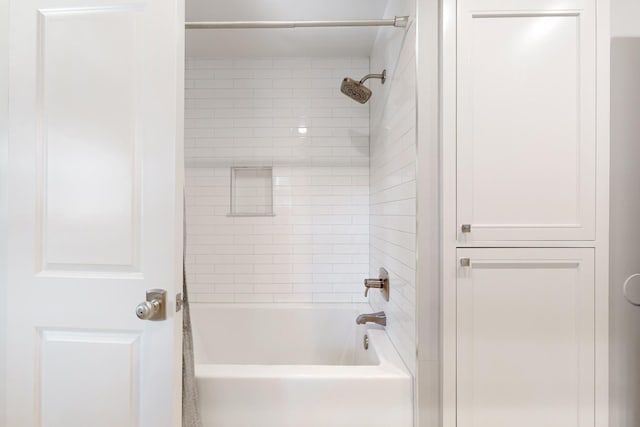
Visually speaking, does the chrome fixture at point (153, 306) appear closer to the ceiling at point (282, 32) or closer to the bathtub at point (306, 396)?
the bathtub at point (306, 396)

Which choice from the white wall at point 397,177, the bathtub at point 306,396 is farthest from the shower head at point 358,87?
the bathtub at point 306,396

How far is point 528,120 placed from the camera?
47.5 inches

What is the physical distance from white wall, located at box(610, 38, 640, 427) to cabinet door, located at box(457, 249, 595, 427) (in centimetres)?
14

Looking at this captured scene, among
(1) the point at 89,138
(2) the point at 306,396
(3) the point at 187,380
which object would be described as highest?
(1) the point at 89,138

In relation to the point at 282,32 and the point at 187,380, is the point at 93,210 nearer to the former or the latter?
the point at 187,380

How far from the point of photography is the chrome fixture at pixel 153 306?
41.9 inches

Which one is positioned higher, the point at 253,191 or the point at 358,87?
the point at 358,87

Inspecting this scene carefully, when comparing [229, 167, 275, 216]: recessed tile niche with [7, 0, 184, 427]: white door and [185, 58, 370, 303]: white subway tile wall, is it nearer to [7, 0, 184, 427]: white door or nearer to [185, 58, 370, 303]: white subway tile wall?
[185, 58, 370, 303]: white subway tile wall

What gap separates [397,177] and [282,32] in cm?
119

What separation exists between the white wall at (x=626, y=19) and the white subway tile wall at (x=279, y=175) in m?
1.42

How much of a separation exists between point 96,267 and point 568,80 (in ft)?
5.48

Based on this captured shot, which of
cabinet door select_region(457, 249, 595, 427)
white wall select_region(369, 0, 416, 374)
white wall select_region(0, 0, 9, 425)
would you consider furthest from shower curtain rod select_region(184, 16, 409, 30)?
cabinet door select_region(457, 249, 595, 427)

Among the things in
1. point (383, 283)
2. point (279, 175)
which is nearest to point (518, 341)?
point (383, 283)

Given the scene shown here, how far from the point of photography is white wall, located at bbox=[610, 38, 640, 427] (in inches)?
48.7
